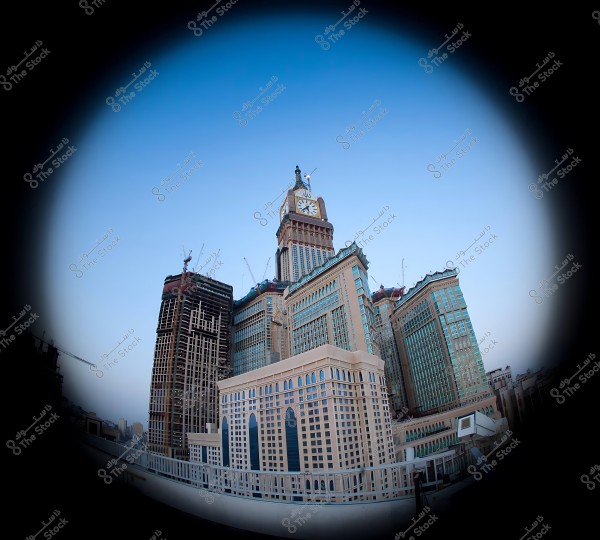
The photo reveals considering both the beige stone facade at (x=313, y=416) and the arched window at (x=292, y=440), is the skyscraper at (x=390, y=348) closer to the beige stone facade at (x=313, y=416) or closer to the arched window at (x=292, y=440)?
the beige stone facade at (x=313, y=416)

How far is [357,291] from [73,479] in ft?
169

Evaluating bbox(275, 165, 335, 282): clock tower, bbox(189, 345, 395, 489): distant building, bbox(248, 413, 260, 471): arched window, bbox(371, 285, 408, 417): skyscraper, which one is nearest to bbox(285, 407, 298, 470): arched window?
bbox(189, 345, 395, 489): distant building

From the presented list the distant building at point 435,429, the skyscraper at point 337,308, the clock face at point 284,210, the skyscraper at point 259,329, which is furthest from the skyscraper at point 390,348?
the clock face at point 284,210

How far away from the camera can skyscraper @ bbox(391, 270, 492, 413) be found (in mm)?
63750

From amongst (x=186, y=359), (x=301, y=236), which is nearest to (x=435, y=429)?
(x=186, y=359)

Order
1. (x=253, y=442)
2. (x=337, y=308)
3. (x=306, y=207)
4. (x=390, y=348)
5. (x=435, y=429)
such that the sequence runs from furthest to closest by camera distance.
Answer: (x=306, y=207), (x=390, y=348), (x=337, y=308), (x=435, y=429), (x=253, y=442)

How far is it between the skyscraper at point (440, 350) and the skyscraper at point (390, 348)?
2829 millimetres

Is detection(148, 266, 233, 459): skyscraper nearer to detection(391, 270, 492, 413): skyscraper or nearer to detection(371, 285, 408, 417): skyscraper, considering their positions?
detection(371, 285, 408, 417): skyscraper

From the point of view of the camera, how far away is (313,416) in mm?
34000

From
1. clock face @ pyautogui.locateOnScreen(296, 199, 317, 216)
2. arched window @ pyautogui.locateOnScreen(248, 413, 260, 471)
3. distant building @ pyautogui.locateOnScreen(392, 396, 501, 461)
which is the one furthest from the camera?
clock face @ pyautogui.locateOnScreen(296, 199, 317, 216)

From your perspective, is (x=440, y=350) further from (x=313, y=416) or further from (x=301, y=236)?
(x=301, y=236)

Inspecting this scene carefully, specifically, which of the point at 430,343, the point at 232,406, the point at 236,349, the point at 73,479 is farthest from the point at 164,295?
the point at 73,479

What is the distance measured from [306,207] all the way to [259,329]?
49486mm

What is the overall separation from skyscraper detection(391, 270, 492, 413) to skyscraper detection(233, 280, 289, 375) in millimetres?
33588
